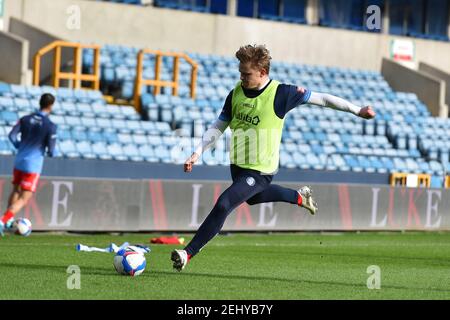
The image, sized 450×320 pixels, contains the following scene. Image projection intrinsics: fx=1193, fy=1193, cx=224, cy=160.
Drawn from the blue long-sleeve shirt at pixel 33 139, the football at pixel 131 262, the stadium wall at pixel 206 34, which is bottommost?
the football at pixel 131 262

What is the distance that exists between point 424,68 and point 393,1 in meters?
2.62

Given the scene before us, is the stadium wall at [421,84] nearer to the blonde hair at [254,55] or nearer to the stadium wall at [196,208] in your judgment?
the stadium wall at [196,208]

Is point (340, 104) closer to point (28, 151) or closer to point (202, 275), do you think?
point (202, 275)

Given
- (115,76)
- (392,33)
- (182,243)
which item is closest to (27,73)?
(115,76)

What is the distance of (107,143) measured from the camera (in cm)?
2644

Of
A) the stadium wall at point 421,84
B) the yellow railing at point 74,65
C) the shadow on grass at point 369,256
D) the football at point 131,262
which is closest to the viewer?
the football at point 131,262

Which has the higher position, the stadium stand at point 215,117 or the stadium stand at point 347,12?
the stadium stand at point 347,12

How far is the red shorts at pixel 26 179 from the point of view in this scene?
1811 cm

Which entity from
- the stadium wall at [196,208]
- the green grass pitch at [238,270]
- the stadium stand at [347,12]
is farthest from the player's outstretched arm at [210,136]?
the stadium stand at [347,12]

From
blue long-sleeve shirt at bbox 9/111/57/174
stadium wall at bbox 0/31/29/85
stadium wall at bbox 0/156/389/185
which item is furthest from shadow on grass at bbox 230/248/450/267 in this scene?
stadium wall at bbox 0/31/29/85

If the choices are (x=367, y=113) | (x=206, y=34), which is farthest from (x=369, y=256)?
(x=206, y=34)

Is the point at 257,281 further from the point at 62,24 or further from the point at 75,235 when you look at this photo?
the point at 62,24

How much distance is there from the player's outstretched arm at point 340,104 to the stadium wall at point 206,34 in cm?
2050

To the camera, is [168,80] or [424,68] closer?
[168,80]
